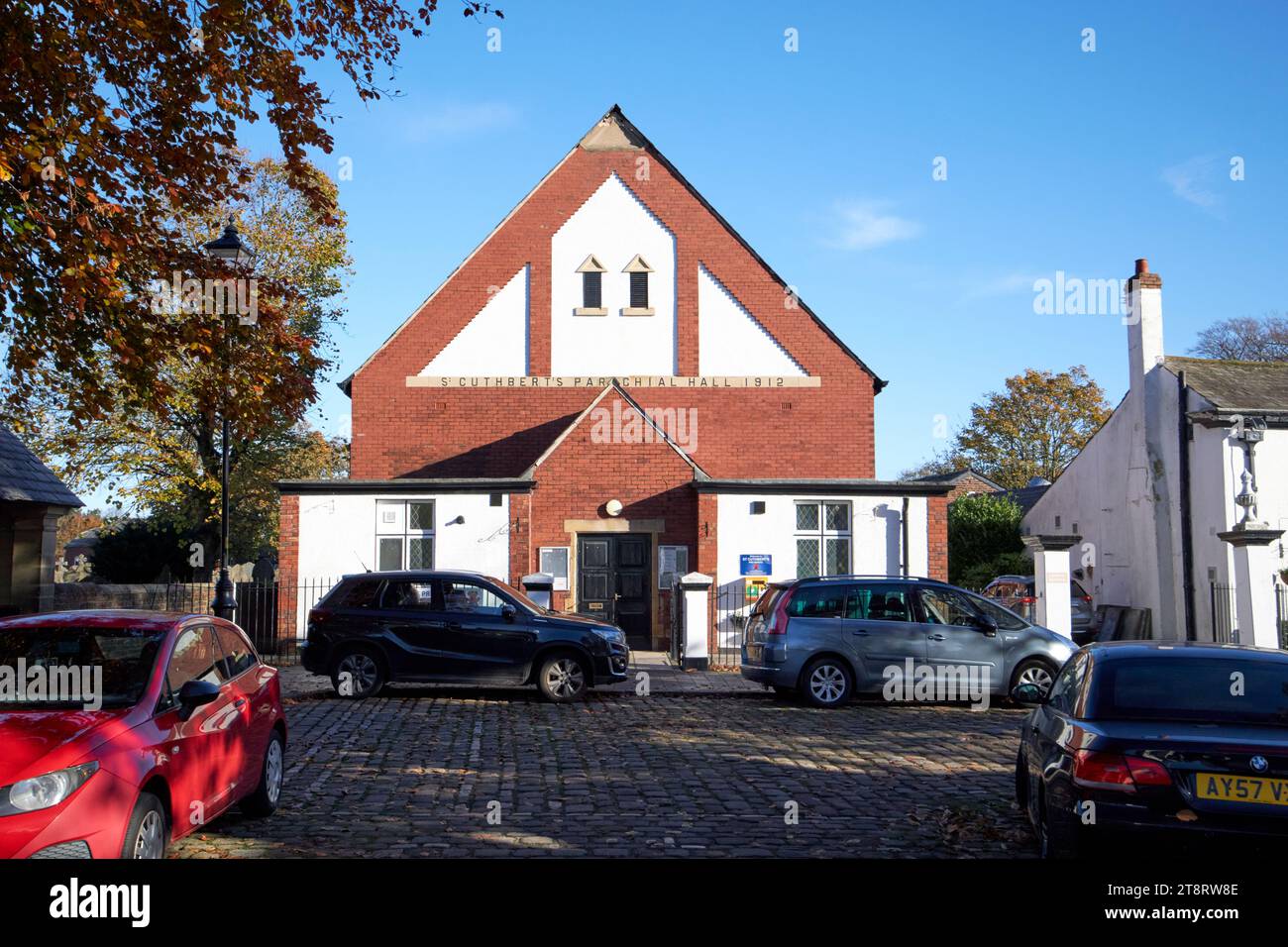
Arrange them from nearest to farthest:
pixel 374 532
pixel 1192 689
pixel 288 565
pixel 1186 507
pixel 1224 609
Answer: pixel 1192 689, pixel 1224 609, pixel 288 565, pixel 374 532, pixel 1186 507

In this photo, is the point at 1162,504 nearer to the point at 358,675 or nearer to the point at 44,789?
the point at 358,675

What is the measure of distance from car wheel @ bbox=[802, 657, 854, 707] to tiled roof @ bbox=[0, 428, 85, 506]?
40.8ft

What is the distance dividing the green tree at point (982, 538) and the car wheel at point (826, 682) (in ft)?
68.9

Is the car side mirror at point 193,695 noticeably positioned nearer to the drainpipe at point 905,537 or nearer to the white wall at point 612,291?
the drainpipe at point 905,537

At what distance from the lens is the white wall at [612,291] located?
2614 cm

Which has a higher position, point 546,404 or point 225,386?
point 546,404

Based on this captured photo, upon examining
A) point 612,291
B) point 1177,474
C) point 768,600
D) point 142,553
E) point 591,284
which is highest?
point 591,284

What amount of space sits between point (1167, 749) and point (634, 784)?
4.79 m

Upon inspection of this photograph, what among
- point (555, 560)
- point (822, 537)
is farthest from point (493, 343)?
point (822, 537)

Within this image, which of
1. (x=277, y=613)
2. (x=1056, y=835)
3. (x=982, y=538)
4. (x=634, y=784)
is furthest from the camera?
(x=982, y=538)

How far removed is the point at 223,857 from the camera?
6848mm

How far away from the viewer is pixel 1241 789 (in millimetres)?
5605

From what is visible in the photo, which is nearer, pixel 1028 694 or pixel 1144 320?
pixel 1028 694
